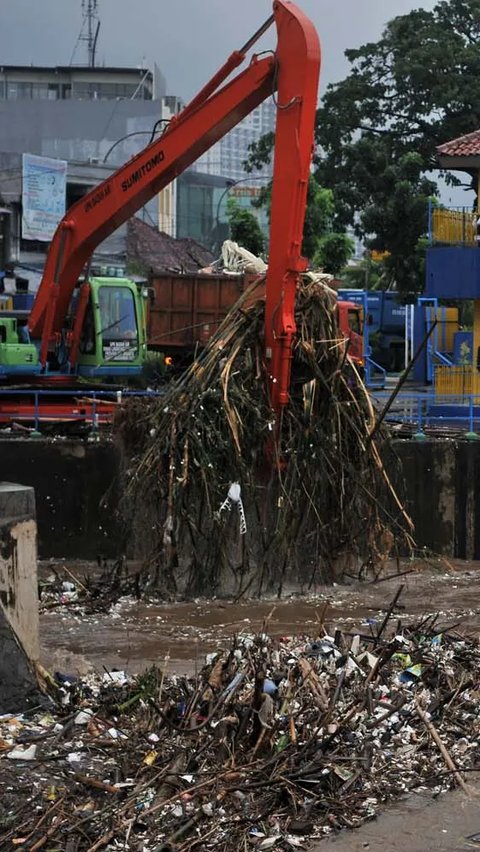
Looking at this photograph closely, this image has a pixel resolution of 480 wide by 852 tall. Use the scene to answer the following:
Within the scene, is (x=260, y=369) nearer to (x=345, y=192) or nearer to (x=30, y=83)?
(x=345, y=192)

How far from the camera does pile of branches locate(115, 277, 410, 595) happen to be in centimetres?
1133

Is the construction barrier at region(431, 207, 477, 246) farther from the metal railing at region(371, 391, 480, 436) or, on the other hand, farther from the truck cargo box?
the truck cargo box

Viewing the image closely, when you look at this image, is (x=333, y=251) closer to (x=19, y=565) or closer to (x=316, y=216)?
(x=316, y=216)

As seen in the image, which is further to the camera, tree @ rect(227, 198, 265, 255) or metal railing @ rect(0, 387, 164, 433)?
tree @ rect(227, 198, 265, 255)

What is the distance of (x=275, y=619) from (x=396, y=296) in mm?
30273

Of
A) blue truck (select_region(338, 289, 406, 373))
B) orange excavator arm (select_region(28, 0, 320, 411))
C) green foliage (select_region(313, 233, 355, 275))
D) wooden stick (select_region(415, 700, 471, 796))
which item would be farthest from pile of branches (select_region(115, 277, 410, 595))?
blue truck (select_region(338, 289, 406, 373))

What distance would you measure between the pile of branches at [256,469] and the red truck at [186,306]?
5299 mm

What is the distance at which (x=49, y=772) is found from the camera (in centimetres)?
562

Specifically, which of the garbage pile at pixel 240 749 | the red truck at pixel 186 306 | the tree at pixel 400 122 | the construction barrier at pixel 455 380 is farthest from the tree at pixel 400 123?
the garbage pile at pixel 240 749

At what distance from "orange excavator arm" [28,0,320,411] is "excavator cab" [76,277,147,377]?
2435mm

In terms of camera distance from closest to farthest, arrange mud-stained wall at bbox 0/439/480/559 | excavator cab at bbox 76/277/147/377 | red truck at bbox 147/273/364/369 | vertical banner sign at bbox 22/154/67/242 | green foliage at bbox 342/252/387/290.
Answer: mud-stained wall at bbox 0/439/480/559 → excavator cab at bbox 76/277/147/377 → red truck at bbox 147/273/364/369 → vertical banner sign at bbox 22/154/67/242 → green foliage at bbox 342/252/387/290

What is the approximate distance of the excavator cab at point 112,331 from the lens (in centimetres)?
1714

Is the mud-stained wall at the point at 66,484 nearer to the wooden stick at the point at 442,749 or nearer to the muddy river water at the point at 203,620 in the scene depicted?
the muddy river water at the point at 203,620

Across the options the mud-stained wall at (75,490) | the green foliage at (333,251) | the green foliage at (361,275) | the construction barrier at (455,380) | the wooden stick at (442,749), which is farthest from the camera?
the green foliage at (361,275)
